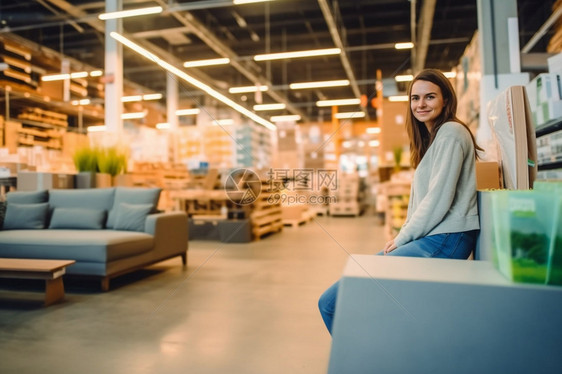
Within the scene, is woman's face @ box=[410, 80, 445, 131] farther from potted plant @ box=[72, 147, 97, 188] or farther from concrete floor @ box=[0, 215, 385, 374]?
potted plant @ box=[72, 147, 97, 188]

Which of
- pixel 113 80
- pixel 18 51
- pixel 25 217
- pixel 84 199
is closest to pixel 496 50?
pixel 84 199

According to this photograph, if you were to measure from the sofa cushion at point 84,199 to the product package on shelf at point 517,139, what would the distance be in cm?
375

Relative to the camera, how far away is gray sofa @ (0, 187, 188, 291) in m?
3.19

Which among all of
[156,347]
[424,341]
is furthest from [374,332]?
[156,347]

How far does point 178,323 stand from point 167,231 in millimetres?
1725

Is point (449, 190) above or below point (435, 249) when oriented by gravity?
above

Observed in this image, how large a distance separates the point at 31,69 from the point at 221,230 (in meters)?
4.82

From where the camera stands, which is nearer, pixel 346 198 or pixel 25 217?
pixel 25 217

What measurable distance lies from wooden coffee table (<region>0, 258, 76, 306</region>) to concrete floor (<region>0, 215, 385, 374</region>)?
0.09 m

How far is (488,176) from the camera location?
180 cm

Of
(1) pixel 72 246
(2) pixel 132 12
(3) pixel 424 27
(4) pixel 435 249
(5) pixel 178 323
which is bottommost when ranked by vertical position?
(5) pixel 178 323

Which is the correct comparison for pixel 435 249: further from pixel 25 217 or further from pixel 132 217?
pixel 25 217

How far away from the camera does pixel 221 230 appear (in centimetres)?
599

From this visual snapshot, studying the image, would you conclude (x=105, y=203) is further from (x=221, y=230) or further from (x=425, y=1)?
(x=425, y=1)
